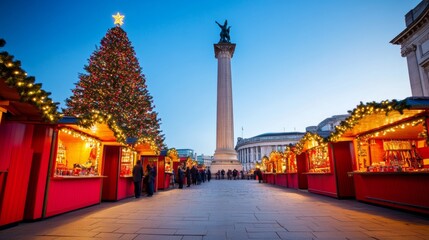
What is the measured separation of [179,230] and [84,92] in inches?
684

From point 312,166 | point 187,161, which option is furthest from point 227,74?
point 312,166

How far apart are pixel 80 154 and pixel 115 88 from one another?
1099cm

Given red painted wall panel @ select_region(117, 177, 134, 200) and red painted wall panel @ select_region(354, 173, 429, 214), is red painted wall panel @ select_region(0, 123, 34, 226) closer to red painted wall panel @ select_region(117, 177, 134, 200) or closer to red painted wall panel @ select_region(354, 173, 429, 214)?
red painted wall panel @ select_region(117, 177, 134, 200)

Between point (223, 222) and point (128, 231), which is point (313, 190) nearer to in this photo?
point (223, 222)

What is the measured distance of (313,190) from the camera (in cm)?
1327

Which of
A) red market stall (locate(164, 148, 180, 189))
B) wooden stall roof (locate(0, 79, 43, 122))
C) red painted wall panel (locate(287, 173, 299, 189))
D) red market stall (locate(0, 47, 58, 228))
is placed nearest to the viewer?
wooden stall roof (locate(0, 79, 43, 122))

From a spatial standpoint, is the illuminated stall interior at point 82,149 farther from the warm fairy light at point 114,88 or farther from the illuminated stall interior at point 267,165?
the illuminated stall interior at point 267,165

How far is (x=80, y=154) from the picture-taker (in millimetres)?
9602

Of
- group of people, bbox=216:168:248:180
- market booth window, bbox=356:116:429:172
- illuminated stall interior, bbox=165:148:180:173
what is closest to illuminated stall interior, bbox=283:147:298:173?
market booth window, bbox=356:116:429:172

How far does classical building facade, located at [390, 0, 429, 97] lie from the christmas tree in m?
22.1

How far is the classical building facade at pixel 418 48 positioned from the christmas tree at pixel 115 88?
22.1m

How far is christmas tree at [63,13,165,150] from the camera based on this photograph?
18.6 meters

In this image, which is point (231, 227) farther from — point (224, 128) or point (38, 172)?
point (224, 128)

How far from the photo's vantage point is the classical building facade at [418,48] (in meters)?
19.0
